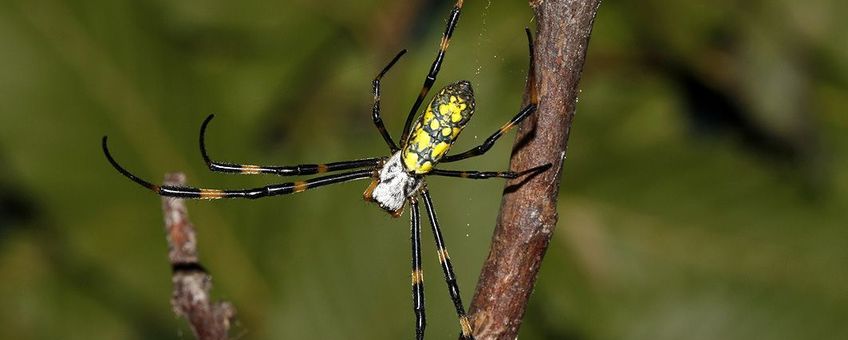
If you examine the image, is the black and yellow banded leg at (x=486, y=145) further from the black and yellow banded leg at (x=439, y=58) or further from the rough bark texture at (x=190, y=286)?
the rough bark texture at (x=190, y=286)

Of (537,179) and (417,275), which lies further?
(417,275)

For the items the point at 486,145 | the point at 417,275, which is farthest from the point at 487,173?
the point at 417,275

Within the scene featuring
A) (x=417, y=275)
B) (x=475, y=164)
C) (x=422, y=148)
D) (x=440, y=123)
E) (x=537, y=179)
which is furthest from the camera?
(x=475, y=164)

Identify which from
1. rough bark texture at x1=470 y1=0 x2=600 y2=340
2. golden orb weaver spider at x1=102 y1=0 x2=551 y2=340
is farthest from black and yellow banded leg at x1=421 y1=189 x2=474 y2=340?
rough bark texture at x1=470 y1=0 x2=600 y2=340

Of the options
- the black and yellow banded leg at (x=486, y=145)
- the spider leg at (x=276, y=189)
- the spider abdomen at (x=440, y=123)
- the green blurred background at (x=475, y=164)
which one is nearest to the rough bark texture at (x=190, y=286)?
the spider leg at (x=276, y=189)

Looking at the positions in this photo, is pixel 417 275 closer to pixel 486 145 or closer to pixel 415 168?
pixel 415 168

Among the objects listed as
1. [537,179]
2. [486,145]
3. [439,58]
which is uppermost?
[439,58]
